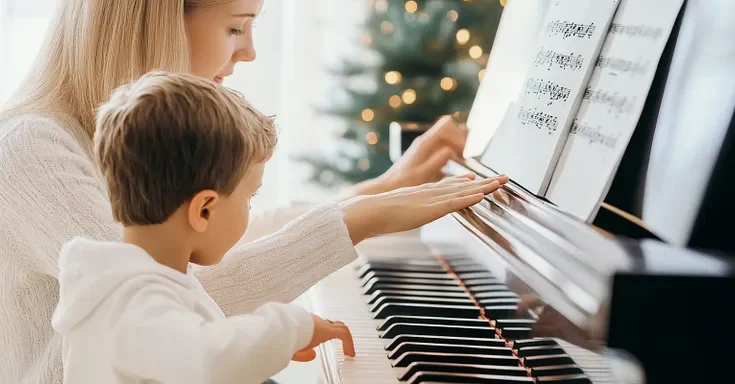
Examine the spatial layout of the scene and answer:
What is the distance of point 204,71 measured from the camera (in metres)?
1.64

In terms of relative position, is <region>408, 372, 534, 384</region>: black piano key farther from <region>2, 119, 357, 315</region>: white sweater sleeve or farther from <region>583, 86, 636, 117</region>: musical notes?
<region>583, 86, 636, 117</region>: musical notes

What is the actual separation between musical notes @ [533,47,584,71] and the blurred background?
191 centimetres

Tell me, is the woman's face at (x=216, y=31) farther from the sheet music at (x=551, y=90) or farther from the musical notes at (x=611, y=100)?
the musical notes at (x=611, y=100)

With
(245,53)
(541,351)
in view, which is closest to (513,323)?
(541,351)

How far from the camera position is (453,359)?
129cm

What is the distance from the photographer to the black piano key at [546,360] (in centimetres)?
113

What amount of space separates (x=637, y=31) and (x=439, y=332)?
575mm

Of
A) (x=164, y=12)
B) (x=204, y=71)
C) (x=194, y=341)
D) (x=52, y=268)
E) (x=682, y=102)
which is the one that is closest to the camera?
(x=194, y=341)

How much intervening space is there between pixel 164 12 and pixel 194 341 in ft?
2.39

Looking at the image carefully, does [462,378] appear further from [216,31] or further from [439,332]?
[216,31]

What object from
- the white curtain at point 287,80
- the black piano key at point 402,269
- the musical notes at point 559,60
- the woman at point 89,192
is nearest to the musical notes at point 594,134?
the musical notes at point 559,60

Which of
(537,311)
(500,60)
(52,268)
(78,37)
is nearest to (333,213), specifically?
(537,311)

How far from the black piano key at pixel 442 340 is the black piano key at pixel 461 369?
0.10m

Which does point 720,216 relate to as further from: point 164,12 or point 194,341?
point 164,12
